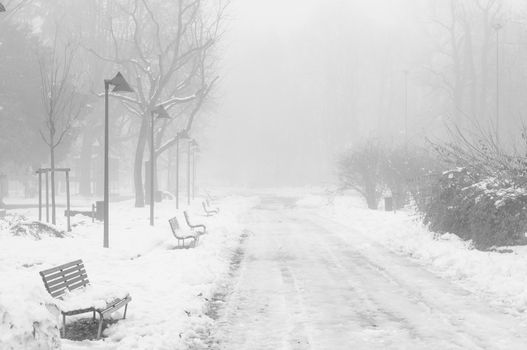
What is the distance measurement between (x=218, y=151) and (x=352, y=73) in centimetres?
3083

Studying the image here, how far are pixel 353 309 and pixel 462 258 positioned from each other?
4.83m

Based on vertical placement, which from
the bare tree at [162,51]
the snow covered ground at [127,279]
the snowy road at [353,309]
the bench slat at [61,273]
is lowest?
the snowy road at [353,309]

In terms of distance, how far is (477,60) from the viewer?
53750 millimetres

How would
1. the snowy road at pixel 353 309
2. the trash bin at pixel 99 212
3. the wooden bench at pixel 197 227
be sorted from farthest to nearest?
the trash bin at pixel 99 212, the wooden bench at pixel 197 227, the snowy road at pixel 353 309

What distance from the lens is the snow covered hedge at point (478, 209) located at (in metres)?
13.4

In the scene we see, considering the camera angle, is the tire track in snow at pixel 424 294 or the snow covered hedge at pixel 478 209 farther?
the snow covered hedge at pixel 478 209

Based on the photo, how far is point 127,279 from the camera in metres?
10.5

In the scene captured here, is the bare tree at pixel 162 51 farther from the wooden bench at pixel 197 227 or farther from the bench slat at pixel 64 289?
the bench slat at pixel 64 289

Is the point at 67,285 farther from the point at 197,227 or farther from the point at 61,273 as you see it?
the point at 197,227

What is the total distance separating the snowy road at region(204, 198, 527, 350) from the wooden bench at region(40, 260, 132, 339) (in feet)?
4.38

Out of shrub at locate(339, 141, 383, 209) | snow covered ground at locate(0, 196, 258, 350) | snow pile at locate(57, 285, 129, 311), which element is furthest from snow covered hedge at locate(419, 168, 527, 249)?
shrub at locate(339, 141, 383, 209)

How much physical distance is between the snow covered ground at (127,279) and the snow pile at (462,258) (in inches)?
177

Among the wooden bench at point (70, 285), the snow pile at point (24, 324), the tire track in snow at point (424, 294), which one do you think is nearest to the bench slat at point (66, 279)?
the wooden bench at point (70, 285)

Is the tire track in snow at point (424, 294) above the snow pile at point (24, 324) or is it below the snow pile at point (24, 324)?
below
